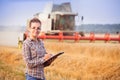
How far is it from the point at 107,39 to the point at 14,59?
1779 mm

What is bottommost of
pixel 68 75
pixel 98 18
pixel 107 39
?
pixel 68 75

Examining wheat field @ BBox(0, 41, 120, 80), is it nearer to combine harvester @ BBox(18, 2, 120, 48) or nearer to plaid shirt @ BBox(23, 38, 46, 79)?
combine harvester @ BBox(18, 2, 120, 48)

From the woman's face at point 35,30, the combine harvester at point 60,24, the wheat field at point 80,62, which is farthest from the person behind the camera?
the combine harvester at point 60,24

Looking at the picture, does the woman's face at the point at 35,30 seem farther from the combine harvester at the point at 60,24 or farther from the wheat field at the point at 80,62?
the combine harvester at the point at 60,24

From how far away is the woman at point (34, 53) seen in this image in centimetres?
220

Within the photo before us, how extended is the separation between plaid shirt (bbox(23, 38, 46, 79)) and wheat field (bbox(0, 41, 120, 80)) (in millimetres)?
2543

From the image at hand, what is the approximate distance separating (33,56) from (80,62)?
3.51m

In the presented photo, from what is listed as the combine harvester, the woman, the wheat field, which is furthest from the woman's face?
the combine harvester

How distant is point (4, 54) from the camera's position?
6.34m

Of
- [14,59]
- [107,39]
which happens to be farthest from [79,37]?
[14,59]

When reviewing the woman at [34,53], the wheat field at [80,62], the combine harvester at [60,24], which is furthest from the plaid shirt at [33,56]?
the combine harvester at [60,24]

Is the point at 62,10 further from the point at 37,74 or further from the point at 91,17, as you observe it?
the point at 37,74

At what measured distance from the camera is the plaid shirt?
221 cm

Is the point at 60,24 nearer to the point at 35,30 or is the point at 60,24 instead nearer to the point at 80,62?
the point at 80,62
